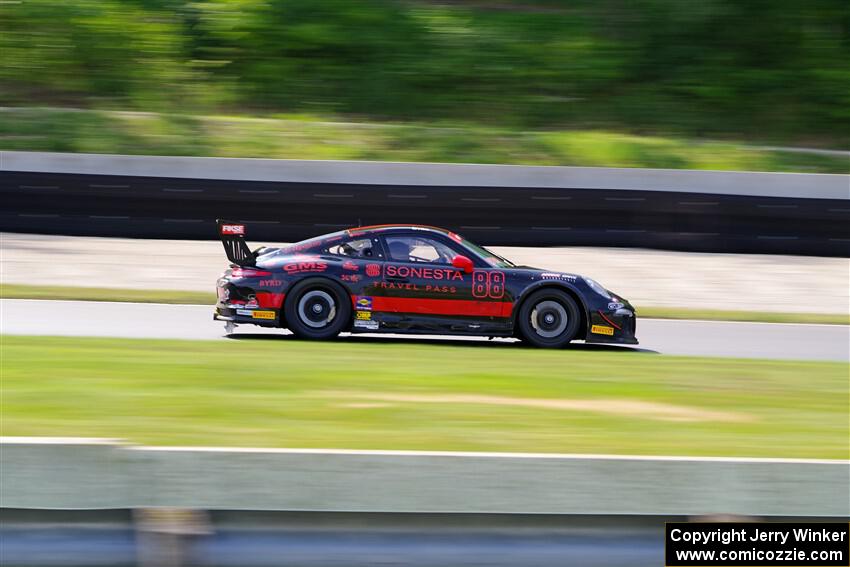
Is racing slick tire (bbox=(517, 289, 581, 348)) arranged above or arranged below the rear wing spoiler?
below

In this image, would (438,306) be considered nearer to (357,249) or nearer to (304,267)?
(357,249)

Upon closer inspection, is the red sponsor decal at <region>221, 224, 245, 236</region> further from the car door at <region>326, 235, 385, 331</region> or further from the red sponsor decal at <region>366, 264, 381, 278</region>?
the red sponsor decal at <region>366, 264, 381, 278</region>

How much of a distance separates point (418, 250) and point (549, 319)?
1.43 m

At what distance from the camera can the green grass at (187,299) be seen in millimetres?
12281

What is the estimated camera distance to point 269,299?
991 cm

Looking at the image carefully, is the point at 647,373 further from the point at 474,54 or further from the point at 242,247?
the point at 474,54

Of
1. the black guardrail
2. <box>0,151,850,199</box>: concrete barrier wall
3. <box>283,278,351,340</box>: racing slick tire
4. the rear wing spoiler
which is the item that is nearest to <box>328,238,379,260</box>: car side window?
<box>283,278,351,340</box>: racing slick tire

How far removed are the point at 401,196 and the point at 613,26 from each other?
10825 mm

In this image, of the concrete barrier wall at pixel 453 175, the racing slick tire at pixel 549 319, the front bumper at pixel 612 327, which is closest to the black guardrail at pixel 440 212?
the concrete barrier wall at pixel 453 175

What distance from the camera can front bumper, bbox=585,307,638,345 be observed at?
10.0 meters

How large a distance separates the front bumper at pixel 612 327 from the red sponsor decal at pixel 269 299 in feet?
9.71

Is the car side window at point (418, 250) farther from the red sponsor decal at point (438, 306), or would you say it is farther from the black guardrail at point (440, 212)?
the black guardrail at point (440, 212)

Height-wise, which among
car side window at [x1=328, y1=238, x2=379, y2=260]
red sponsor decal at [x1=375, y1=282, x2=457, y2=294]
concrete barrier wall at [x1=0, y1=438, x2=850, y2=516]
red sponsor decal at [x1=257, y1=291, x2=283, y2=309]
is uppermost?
car side window at [x1=328, y1=238, x2=379, y2=260]

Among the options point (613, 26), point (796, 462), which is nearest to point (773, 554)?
point (796, 462)
